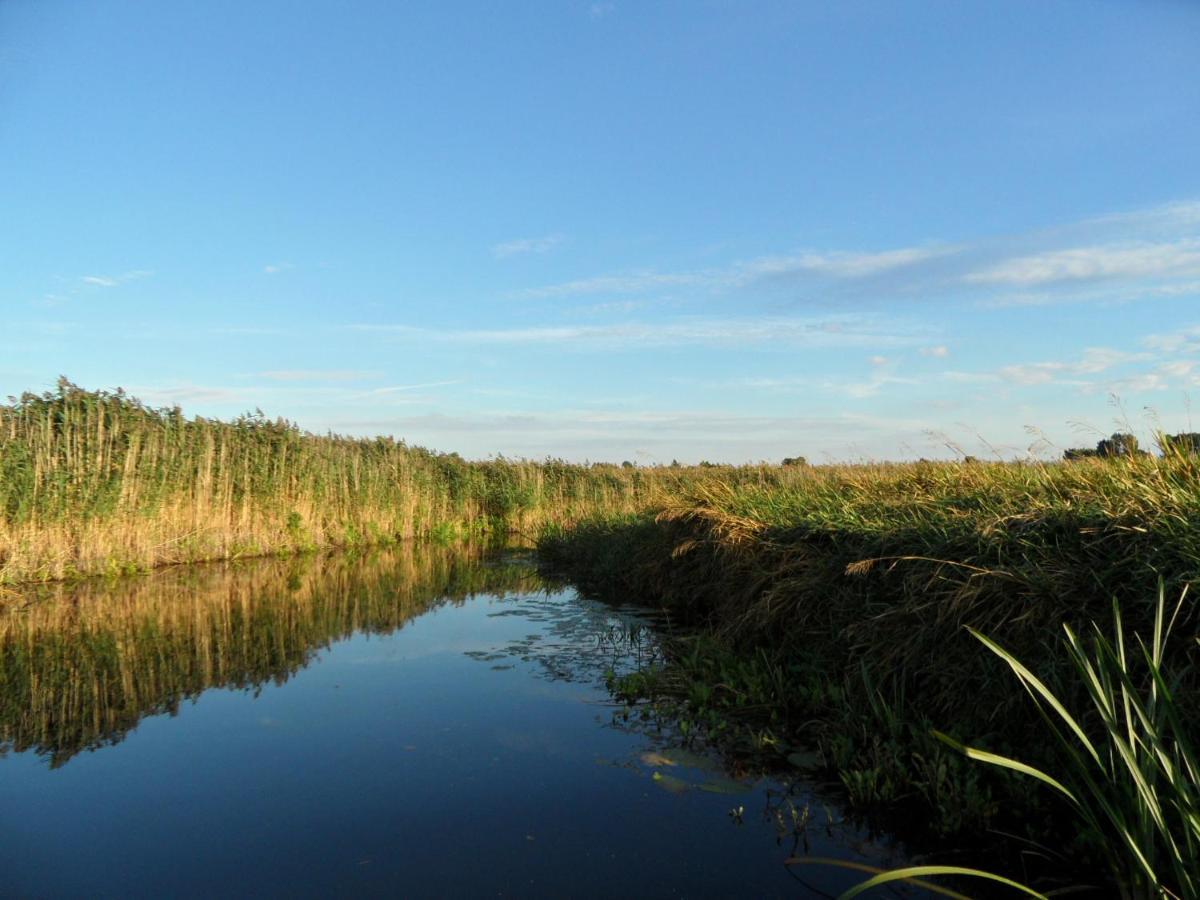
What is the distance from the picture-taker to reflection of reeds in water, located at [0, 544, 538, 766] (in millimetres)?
7031

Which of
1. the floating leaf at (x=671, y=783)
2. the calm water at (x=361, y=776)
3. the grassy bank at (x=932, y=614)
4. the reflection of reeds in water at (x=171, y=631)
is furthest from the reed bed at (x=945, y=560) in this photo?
the reflection of reeds in water at (x=171, y=631)

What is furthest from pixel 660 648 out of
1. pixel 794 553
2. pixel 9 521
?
pixel 9 521

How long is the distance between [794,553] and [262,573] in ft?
39.4

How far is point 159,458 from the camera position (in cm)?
1584

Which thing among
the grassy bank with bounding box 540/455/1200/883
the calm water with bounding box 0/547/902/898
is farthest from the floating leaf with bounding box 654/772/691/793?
the grassy bank with bounding box 540/455/1200/883

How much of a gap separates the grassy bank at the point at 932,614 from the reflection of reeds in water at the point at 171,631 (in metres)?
4.89

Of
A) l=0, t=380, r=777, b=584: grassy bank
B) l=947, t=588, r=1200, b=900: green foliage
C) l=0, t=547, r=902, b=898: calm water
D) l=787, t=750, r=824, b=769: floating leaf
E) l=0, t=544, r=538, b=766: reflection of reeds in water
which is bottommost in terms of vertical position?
l=0, t=547, r=902, b=898: calm water

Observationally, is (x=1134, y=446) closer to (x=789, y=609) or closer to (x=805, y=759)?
(x=789, y=609)

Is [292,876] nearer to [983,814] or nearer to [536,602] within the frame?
[983,814]

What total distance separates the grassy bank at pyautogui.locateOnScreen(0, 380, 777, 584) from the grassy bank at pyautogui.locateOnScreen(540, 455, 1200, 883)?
11220mm

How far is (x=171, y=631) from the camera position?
33.0 ft

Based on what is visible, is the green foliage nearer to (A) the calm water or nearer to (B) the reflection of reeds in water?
(A) the calm water

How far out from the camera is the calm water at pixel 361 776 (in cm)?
404

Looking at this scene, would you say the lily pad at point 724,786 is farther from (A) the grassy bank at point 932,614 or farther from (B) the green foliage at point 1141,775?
(B) the green foliage at point 1141,775
